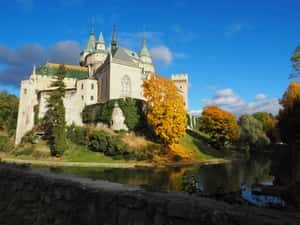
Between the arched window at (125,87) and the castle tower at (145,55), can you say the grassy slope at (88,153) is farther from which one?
the castle tower at (145,55)

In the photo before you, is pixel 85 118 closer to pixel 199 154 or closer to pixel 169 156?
pixel 169 156

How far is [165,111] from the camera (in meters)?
30.8

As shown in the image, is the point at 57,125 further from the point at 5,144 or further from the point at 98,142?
the point at 5,144

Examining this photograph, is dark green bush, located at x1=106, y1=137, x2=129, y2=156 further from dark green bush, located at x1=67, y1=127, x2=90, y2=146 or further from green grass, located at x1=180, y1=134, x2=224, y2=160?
green grass, located at x1=180, y1=134, x2=224, y2=160

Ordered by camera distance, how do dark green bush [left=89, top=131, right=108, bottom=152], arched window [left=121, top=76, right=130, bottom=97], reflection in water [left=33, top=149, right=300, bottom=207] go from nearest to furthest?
reflection in water [left=33, top=149, right=300, bottom=207] → dark green bush [left=89, top=131, right=108, bottom=152] → arched window [left=121, top=76, right=130, bottom=97]

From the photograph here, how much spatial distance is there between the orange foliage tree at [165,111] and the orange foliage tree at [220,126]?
40.4 feet

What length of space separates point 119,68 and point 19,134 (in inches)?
1021

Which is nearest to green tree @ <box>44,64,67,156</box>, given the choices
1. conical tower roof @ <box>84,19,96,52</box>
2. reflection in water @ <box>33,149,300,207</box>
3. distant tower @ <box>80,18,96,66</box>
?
reflection in water @ <box>33,149,300,207</box>

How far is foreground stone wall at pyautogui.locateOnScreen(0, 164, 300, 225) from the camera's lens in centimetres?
431

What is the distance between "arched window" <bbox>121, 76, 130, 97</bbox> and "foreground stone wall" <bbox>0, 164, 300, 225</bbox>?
32.0m

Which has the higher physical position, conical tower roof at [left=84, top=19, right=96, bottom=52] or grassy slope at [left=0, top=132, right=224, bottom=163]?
conical tower roof at [left=84, top=19, right=96, bottom=52]

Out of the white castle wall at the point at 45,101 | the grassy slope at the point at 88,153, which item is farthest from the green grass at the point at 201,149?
the white castle wall at the point at 45,101

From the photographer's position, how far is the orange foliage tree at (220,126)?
131ft

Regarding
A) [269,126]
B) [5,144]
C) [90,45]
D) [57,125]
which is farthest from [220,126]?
[90,45]
